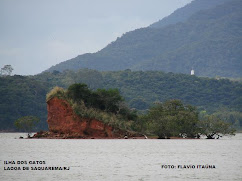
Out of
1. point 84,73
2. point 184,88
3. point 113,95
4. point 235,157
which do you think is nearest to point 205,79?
point 184,88

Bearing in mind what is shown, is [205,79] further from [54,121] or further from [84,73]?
[54,121]

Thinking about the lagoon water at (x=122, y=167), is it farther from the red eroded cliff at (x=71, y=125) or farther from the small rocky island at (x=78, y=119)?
the red eroded cliff at (x=71, y=125)

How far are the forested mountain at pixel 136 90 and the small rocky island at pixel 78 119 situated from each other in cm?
5931

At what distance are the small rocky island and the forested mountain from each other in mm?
59308

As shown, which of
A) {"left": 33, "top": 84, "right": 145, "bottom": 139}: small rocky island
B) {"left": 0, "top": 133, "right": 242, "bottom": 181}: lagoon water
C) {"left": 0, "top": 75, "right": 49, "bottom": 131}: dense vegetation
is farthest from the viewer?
{"left": 0, "top": 75, "right": 49, "bottom": 131}: dense vegetation

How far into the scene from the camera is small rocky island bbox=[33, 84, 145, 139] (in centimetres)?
6147

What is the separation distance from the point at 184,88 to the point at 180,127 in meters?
98.1

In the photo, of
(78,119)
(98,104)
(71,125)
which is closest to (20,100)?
(98,104)

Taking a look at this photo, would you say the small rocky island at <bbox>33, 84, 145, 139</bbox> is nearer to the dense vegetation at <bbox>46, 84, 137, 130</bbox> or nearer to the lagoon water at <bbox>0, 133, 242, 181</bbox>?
the dense vegetation at <bbox>46, 84, 137, 130</bbox>

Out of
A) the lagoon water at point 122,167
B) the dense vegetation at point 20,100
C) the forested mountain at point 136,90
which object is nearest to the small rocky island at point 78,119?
the lagoon water at point 122,167

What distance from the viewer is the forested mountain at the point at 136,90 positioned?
126 metres

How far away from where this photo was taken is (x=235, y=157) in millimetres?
37875

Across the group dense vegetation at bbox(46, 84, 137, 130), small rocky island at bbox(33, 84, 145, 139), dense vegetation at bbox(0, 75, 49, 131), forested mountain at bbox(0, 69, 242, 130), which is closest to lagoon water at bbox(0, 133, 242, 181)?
small rocky island at bbox(33, 84, 145, 139)

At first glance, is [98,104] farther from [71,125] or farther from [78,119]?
Answer: [71,125]
